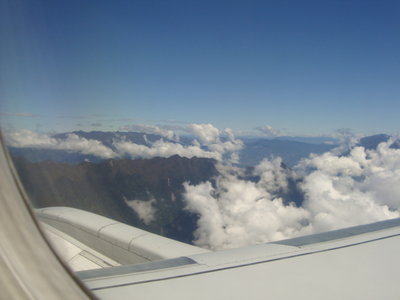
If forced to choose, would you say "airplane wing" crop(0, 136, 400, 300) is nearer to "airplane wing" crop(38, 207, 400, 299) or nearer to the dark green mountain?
"airplane wing" crop(38, 207, 400, 299)

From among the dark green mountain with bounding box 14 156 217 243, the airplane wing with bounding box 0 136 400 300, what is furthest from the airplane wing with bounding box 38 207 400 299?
the dark green mountain with bounding box 14 156 217 243

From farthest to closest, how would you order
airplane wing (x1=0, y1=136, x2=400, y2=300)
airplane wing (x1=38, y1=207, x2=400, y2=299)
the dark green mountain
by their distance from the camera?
the dark green mountain < airplane wing (x1=38, y1=207, x2=400, y2=299) < airplane wing (x1=0, y1=136, x2=400, y2=300)

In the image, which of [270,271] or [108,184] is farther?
[108,184]

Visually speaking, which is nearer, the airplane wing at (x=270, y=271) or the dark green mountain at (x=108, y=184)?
the airplane wing at (x=270, y=271)

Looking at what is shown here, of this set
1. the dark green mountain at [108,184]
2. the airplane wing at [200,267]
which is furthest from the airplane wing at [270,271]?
the dark green mountain at [108,184]

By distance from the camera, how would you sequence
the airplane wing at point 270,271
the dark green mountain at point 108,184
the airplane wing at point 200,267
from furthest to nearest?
the dark green mountain at point 108,184 → the airplane wing at point 270,271 → the airplane wing at point 200,267

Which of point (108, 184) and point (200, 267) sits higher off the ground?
point (108, 184)

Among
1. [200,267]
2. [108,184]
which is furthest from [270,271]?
[108,184]

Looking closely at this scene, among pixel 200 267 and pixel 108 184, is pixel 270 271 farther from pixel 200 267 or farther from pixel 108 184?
pixel 108 184

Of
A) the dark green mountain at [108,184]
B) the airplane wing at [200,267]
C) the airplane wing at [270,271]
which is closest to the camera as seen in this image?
the airplane wing at [200,267]

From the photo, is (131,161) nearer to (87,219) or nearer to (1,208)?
(87,219)

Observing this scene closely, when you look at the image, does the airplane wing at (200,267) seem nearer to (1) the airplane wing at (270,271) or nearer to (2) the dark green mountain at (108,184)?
(1) the airplane wing at (270,271)

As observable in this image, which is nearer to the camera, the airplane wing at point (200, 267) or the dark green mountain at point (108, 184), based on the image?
the airplane wing at point (200, 267)
